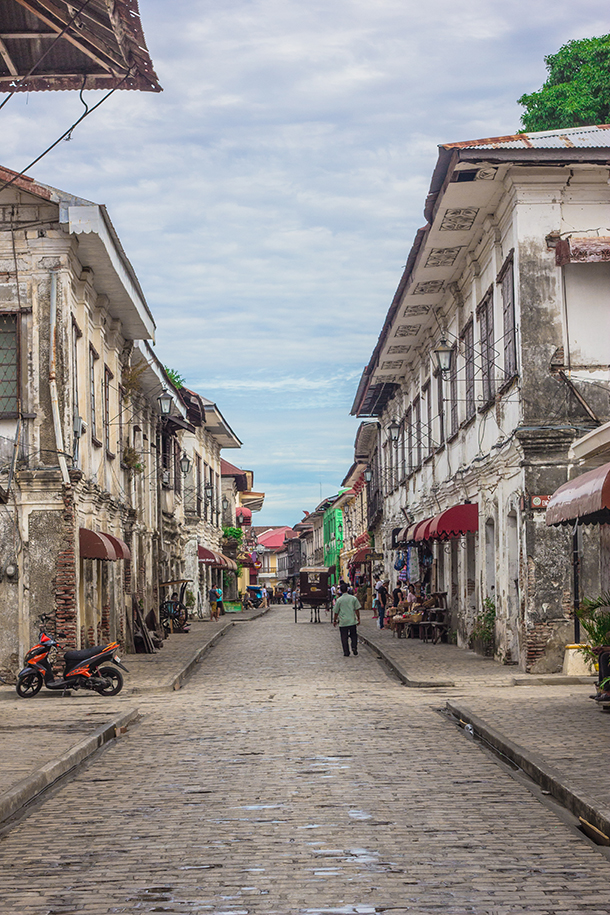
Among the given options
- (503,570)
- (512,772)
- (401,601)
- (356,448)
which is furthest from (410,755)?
(356,448)

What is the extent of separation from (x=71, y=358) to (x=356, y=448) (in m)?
36.2

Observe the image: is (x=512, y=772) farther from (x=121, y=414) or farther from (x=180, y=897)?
(x=121, y=414)

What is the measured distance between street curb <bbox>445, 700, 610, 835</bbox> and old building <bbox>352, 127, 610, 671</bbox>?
5.32 metres

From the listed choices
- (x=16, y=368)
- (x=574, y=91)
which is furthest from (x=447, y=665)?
(x=574, y=91)

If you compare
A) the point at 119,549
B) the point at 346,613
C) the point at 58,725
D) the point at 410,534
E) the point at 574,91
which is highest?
the point at 574,91

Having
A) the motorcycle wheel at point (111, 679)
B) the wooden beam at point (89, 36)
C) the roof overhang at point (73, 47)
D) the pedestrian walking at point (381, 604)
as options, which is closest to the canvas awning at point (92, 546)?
the motorcycle wheel at point (111, 679)

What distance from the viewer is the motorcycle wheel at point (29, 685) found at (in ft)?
53.4

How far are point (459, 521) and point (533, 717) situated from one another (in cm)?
937

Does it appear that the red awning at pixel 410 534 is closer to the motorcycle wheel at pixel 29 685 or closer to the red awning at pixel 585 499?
the motorcycle wheel at pixel 29 685

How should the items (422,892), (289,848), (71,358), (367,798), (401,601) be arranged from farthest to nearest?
(401,601), (71,358), (367,798), (289,848), (422,892)

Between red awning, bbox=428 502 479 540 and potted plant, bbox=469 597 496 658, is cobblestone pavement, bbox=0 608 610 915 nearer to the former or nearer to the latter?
potted plant, bbox=469 597 496 658

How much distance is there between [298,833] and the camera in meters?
7.09

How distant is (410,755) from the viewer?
1037cm

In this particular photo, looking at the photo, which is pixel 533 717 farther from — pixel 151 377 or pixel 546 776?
pixel 151 377
